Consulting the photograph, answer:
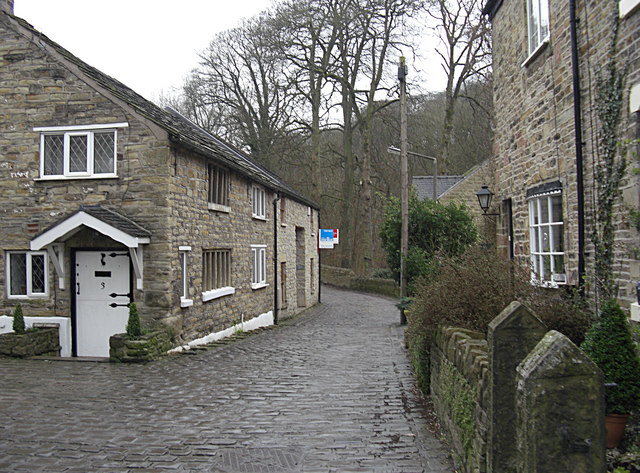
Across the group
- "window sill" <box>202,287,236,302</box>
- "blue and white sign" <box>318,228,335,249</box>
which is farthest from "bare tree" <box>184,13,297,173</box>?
"window sill" <box>202,287,236,302</box>

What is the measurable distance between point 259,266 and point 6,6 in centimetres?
985

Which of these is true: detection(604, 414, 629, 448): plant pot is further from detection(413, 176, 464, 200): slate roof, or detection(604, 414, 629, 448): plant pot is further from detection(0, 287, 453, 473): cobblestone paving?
detection(413, 176, 464, 200): slate roof

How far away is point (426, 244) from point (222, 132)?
61.6 ft

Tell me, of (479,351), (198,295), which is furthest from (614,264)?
(198,295)

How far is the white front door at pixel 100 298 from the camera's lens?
1120cm

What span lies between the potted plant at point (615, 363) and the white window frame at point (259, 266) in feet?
41.2

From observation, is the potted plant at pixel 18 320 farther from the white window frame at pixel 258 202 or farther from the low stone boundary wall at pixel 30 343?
the white window frame at pixel 258 202

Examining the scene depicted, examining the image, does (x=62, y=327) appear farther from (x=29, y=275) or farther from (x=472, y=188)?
(x=472, y=188)

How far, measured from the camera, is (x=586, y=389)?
8.57 feet

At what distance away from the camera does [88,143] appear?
36.6ft

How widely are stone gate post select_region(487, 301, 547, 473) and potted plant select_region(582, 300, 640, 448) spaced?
1955 mm

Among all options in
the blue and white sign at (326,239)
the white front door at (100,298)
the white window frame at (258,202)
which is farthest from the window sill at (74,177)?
the blue and white sign at (326,239)

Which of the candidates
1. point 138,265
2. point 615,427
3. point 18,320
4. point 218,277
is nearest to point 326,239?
point 218,277

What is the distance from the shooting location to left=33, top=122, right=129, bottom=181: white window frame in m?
11.1
